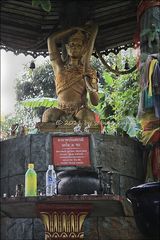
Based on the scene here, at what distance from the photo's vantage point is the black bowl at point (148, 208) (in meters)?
4.43

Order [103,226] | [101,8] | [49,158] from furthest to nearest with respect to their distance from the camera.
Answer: [101,8] < [49,158] < [103,226]

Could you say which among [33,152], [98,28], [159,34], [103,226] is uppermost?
[98,28]

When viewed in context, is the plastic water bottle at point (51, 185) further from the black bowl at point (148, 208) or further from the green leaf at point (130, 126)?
the green leaf at point (130, 126)

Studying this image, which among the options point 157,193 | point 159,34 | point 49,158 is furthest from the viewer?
point 159,34

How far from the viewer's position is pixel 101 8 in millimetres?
11750

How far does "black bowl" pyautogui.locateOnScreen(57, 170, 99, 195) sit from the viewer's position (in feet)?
22.8

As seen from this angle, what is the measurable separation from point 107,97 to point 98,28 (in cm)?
729

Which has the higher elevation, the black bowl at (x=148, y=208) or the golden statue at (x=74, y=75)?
the golden statue at (x=74, y=75)

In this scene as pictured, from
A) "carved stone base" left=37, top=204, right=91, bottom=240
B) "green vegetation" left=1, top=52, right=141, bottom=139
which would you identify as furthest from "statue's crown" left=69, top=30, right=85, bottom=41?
"carved stone base" left=37, top=204, right=91, bottom=240

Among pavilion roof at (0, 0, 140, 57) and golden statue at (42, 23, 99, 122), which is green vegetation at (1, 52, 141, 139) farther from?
pavilion roof at (0, 0, 140, 57)

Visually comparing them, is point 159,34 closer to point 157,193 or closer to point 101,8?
point 101,8

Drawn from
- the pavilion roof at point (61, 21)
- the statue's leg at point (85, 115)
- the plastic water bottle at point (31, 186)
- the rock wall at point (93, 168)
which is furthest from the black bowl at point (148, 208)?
the pavilion roof at point (61, 21)

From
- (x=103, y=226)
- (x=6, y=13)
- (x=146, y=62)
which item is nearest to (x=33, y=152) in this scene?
(x=103, y=226)

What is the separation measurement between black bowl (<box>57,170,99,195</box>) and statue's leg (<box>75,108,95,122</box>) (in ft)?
9.55
